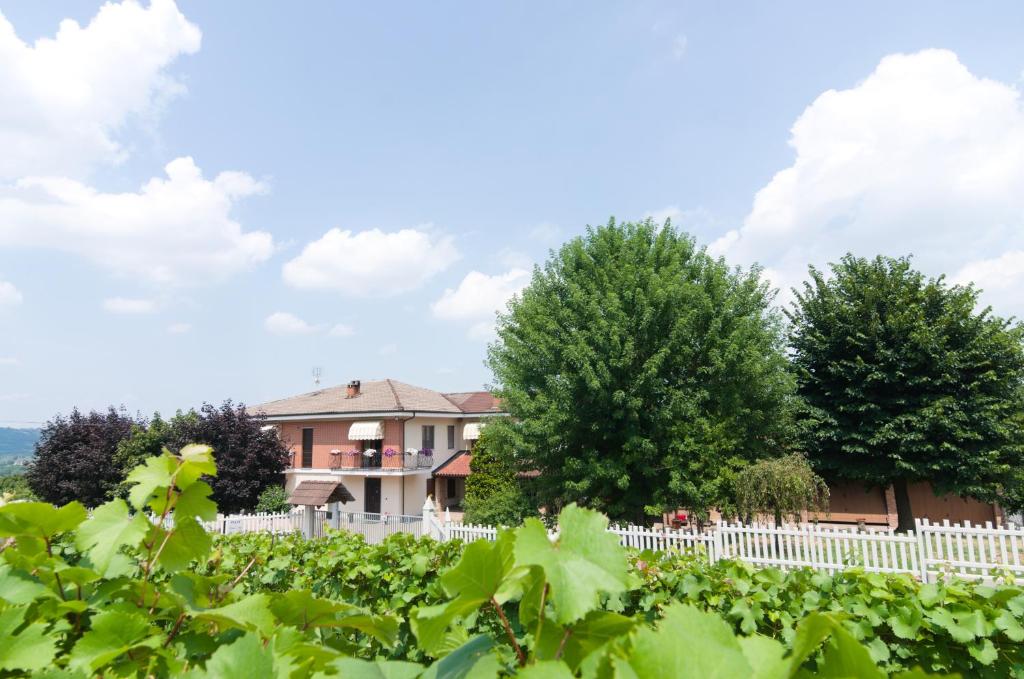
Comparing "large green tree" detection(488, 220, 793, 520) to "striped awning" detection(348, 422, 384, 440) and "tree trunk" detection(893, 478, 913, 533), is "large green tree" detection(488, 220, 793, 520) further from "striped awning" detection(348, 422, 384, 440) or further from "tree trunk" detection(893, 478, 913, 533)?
"striped awning" detection(348, 422, 384, 440)

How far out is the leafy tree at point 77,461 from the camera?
77.2 ft

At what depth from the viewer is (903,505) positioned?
67.1 feet

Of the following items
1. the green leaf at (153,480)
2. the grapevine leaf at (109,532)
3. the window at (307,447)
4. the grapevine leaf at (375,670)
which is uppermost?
the green leaf at (153,480)

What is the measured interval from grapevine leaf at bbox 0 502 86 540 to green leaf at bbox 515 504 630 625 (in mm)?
1222

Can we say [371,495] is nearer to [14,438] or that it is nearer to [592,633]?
[592,633]

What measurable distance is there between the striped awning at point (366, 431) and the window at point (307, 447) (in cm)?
332

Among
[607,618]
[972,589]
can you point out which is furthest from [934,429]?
[607,618]

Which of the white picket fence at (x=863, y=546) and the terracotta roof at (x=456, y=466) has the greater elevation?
the terracotta roof at (x=456, y=466)

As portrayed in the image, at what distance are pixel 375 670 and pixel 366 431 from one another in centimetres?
2885

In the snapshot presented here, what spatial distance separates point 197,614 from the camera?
1022mm

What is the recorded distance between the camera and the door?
1145 inches

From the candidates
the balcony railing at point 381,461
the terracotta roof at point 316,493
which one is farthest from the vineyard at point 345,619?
the balcony railing at point 381,461

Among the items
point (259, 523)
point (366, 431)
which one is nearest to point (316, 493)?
point (259, 523)

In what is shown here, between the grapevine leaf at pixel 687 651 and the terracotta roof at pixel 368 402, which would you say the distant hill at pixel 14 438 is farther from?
the grapevine leaf at pixel 687 651
